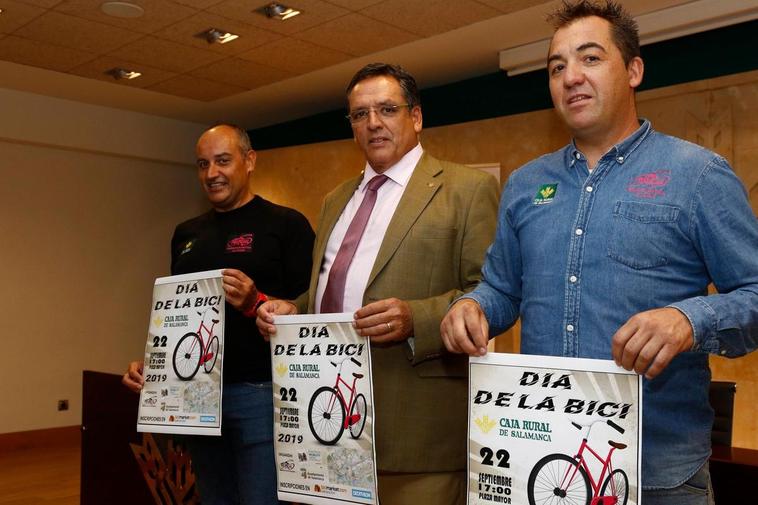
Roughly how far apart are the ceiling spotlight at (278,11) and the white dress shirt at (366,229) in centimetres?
299

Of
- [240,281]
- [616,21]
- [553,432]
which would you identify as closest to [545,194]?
[616,21]

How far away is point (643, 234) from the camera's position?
131 centimetres

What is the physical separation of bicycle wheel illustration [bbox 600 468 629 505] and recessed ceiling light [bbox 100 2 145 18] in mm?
4511

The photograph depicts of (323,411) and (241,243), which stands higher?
(241,243)

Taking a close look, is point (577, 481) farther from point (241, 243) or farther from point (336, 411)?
point (241, 243)

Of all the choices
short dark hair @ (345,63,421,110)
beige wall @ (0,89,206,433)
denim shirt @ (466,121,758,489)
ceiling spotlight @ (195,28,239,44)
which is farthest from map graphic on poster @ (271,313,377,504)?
beige wall @ (0,89,206,433)

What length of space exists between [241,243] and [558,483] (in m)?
1.46

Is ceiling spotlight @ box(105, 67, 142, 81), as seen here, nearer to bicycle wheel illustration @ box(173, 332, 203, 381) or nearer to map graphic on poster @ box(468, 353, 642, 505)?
bicycle wheel illustration @ box(173, 332, 203, 381)

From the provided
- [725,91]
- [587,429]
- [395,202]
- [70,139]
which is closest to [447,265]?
[395,202]

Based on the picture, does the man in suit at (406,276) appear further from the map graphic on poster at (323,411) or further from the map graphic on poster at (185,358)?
the map graphic on poster at (185,358)

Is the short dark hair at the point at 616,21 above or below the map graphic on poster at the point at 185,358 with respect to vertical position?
above

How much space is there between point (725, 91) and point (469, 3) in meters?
1.73

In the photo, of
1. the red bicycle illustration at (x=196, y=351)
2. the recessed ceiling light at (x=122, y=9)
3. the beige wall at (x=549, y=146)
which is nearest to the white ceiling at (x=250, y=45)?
the recessed ceiling light at (x=122, y=9)

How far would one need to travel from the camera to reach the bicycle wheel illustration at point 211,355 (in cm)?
221
